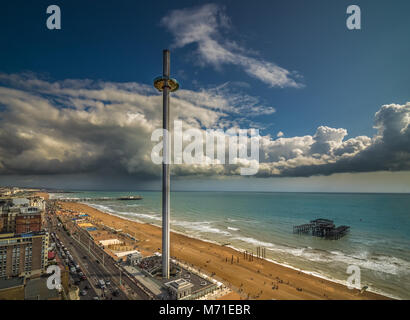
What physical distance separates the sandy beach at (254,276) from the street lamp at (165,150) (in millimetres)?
12769

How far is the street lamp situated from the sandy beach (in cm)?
1277

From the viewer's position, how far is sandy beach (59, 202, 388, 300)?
36250mm

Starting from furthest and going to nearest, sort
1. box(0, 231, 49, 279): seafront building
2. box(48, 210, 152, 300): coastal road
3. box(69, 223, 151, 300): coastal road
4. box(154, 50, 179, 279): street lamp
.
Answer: box(0, 231, 49, 279): seafront building, box(154, 50, 179, 279): street lamp, box(48, 210, 152, 300): coastal road, box(69, 223, 151, 300): coastal road

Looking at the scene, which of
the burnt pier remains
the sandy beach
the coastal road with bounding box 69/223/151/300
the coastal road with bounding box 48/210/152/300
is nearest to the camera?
the coastal road with bounding box 69/223/151/300

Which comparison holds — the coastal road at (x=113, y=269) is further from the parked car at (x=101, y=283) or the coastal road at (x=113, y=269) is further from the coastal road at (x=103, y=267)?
the parked car at (x=101, y=283)

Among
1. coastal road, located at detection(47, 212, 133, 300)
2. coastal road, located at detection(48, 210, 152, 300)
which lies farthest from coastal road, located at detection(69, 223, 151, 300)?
coastal road, located at detection(47, 212, 133, 300)

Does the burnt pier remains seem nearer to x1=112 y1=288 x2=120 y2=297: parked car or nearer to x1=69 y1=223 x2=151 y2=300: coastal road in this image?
x1=69 y1=223 x2=151 y2=300: coastal road

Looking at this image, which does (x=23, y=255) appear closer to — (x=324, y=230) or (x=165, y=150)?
(x=165, y=150)

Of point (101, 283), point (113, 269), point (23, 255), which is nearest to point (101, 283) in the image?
point (101, 283)

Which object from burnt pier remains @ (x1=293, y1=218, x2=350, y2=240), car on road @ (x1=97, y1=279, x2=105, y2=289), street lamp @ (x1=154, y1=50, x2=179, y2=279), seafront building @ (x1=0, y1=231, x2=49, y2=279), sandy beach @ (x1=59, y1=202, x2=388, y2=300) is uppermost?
street lamp @ (x1=154, y1=50, x2=179, y2=279)

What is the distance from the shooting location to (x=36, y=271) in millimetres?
40375

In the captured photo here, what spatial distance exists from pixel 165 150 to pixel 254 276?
3334cm
